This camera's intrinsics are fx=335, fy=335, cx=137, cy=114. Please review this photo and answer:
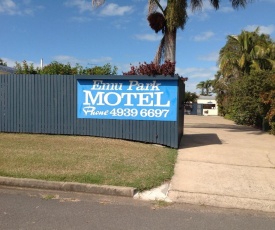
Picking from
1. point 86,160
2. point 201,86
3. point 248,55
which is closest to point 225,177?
point 86,160

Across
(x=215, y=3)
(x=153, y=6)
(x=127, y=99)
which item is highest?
(x=215, y=3)

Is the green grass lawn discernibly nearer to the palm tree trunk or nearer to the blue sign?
the blue sign

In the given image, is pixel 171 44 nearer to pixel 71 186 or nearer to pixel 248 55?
pixel 71 186

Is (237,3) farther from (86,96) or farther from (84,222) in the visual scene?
(84,222)

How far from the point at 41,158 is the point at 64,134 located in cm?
365

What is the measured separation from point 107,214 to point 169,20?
44.5ft

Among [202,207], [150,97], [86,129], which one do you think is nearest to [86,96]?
[86,129]

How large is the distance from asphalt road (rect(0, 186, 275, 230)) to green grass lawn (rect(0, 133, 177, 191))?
64 centimetres

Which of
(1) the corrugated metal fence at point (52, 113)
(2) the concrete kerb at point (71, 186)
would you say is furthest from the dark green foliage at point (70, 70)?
(2) the concrete kerb at point (71, 186)

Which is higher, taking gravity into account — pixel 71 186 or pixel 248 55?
pixel 248 55

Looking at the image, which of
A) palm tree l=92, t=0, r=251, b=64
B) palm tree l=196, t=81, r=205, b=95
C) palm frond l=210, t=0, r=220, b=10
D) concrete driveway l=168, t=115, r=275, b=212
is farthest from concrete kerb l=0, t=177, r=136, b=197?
palm tree l=196, t=81, r=205, b=95

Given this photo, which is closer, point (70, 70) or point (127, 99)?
point (127, 99)

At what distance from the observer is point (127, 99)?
1096 cm

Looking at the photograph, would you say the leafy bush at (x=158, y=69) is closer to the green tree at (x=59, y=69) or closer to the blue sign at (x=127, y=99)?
the blue sign at (x=127, y=99)
